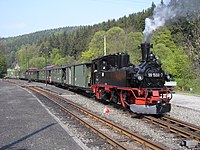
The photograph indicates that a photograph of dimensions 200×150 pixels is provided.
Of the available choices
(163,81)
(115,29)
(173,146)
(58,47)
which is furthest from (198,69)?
(58,47)

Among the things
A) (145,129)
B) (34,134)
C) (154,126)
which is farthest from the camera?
(154,126)

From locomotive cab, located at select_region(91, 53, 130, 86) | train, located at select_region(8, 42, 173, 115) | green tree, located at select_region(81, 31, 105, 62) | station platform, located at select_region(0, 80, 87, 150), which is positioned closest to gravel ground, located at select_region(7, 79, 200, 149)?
train, located at select_region(8, 42, 173, 115)

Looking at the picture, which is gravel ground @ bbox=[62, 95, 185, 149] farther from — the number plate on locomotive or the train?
the number plate on locomotive

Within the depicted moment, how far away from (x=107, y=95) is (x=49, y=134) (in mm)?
9071

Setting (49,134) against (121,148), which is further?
(49,134)

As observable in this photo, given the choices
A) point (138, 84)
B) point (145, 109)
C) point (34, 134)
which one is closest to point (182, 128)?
point (145, 109)

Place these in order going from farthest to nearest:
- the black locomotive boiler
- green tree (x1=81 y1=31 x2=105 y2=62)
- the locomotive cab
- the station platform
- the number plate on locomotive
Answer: green tree (x1=81 y1=31 x2=105 y2=62)
the locomotive cab
the number plate on locomotive
the black locomotive boiler
the station platform

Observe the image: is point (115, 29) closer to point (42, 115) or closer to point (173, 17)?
point (173, 17)

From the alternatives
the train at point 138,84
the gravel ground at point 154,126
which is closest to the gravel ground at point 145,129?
the gravel ground at point 154,126

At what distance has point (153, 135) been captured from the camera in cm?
970

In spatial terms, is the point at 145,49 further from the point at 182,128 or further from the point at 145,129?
the point at 182,128

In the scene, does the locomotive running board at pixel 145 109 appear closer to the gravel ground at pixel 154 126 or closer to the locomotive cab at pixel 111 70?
the gravel ground at pixel 154 126

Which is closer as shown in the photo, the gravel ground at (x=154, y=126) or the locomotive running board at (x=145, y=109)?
the gravel ground at (x=154, y=126)

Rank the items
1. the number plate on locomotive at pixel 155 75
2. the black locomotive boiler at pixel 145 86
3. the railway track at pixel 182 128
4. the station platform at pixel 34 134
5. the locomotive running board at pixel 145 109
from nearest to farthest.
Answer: the station platform at pixel 34 134 < the railway track at pixel 182 128 < the locomotive running board at pixel 145 109 < the black locomotive boiler at pixel 145 86 < the number plate on locomotive at pixel 155 75
